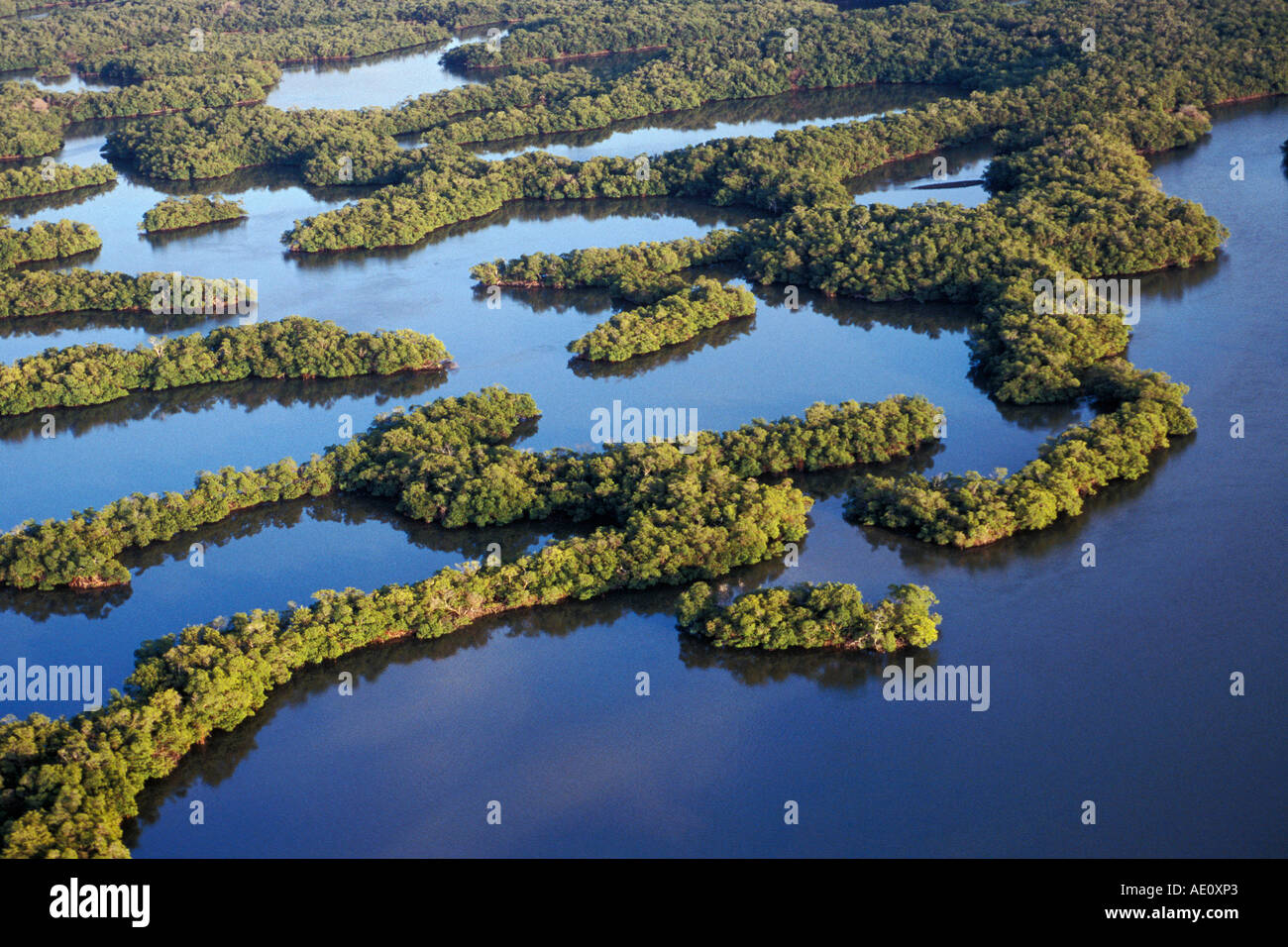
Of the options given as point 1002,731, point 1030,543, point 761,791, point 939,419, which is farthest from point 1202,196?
point 761,791

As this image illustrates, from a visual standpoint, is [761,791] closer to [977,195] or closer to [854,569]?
[854,569]

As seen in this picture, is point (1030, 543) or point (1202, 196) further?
point (1202, 196)

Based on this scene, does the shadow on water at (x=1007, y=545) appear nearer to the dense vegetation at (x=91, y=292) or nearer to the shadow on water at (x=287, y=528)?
the shadow on water at (x=287, y=528)

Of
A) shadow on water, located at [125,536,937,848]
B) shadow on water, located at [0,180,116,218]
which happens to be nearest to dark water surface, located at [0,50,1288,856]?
shadow on water, located at [125,536,937,848]

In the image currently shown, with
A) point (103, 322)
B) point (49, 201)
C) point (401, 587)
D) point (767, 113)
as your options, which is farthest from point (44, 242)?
point (767, 113)

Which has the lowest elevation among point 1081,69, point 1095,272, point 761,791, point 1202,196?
point 761,791

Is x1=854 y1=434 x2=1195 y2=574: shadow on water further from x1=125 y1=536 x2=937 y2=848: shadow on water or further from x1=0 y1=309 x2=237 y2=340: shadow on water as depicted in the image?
x1=0 y1=309 x2=237 y2=340: shadow on water

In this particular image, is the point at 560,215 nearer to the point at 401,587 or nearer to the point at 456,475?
the point at 456,475
